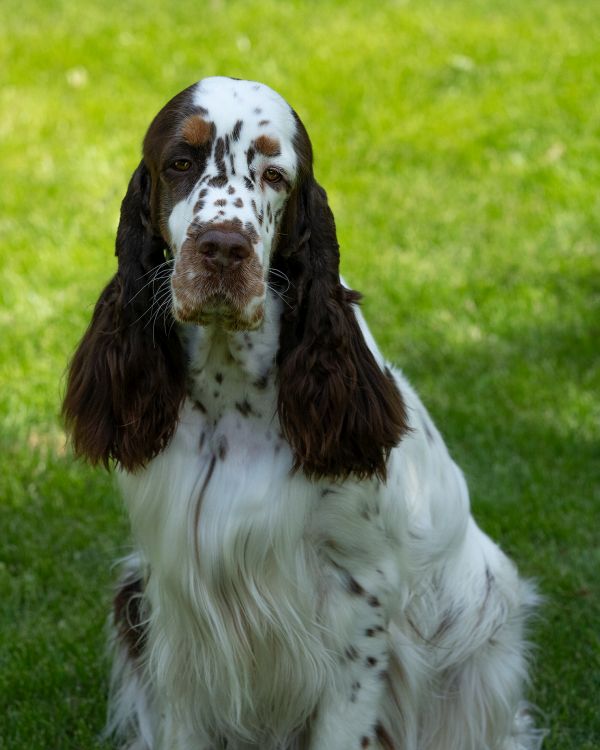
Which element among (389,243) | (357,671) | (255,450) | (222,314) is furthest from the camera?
(389,243)

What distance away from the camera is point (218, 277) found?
3.27m

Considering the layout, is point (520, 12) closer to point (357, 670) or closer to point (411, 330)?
point (411, 330)

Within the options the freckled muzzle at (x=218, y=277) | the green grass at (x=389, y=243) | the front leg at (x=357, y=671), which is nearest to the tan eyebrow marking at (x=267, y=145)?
the freckled muzzle at (x=218, y=277)

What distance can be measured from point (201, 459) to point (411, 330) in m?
3.85

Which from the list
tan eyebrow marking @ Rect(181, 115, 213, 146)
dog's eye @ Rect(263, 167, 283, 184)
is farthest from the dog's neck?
tan eyebrow marking @ Rect(181, 115, 213, 146)

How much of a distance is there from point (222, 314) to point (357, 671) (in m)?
1.23

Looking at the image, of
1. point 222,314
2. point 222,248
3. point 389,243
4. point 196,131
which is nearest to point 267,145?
point 196,131

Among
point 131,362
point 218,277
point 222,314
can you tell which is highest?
point 218,277

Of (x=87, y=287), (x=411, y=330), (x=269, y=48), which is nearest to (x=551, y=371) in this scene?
(x=411, y=330)

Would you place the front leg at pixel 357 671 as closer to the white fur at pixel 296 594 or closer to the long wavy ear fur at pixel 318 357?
the white fur at pixel 296 594

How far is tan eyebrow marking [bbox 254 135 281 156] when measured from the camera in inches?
133

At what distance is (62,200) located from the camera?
8.94 meters

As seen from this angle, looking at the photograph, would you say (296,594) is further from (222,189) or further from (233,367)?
(222,189)

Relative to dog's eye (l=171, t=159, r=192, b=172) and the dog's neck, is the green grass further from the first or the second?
dog's eye (l=171, t=159, r=192, b=172)
